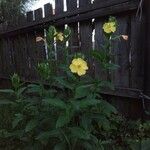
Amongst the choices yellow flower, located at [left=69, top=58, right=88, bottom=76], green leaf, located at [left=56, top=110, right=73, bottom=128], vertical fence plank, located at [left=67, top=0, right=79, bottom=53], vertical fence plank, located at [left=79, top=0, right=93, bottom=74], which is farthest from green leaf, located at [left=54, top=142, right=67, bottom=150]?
vertical fence plank, located at [left=67, top=0, right=79, bottom=53]

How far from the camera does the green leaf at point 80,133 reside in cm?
371

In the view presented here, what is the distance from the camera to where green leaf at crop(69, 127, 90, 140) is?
3705mm

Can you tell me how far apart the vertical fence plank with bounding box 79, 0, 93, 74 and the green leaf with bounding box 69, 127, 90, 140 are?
2.32 metres

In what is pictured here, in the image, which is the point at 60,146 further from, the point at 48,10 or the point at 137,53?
the point at 48,10

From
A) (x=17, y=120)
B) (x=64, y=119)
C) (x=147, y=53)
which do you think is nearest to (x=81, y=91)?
(x=64, y=119)

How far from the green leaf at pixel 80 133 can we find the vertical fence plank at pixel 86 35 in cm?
232

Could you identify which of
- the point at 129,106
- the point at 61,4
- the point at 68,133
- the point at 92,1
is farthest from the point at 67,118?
the point at 61,4

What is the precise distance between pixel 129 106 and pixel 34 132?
59.0 inches

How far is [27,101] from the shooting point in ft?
13.9

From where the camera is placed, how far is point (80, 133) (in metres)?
3.72

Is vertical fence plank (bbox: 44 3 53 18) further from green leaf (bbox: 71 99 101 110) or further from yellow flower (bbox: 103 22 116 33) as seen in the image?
green leaf (bbox: 71 99 101 110)

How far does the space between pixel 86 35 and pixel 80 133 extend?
261 cm

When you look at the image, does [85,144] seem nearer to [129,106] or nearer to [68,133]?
[68,133]

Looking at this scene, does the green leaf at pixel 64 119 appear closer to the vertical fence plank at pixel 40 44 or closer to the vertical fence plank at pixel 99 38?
the vertical fence plank at pixel 99 38
